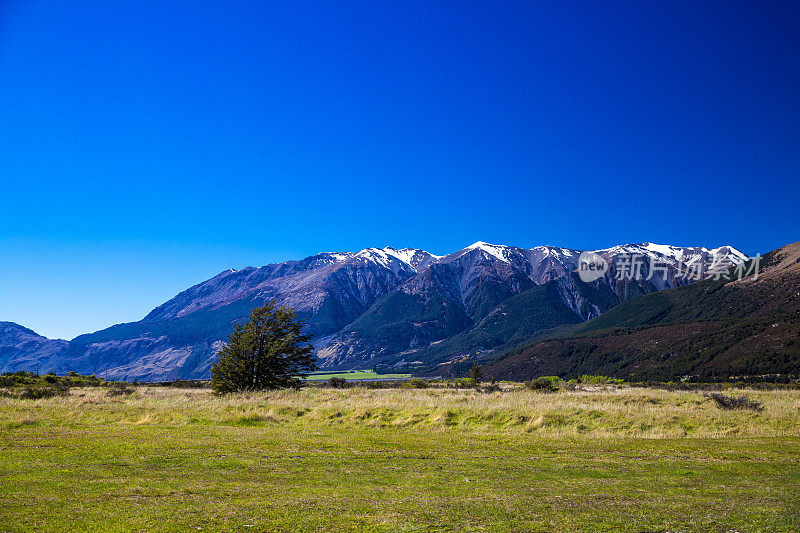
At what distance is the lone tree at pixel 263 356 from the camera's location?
1622 inches

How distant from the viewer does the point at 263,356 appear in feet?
138

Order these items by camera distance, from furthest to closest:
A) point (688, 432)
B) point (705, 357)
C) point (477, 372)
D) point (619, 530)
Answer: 1. point (705, 357)
2. point (477, 372)
3. point (688, 432)
4. point (619, 530)

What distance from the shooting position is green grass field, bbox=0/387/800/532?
8148 mm

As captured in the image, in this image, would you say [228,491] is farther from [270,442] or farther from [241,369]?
[241,369]

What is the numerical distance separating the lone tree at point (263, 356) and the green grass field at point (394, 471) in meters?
15.6

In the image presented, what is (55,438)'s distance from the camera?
16.4 meters

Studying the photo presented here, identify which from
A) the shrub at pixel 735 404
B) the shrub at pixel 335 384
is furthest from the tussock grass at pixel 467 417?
the shrub at pixel 335 384

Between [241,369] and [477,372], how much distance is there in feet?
212

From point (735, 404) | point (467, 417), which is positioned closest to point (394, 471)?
point (467, 417)

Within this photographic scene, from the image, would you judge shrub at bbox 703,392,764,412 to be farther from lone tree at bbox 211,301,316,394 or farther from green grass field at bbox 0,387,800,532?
lone tree at bbox 211,301,316,394

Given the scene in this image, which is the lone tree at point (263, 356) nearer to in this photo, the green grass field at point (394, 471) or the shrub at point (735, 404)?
the green grass field at point (394, 471)

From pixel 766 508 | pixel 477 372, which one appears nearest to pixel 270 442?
pixel 766 508

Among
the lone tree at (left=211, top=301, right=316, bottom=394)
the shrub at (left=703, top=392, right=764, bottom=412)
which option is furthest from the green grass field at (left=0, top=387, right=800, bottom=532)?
the lone tree at (left=211, top=301, right=316, bottom=394)

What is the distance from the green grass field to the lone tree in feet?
51.3
